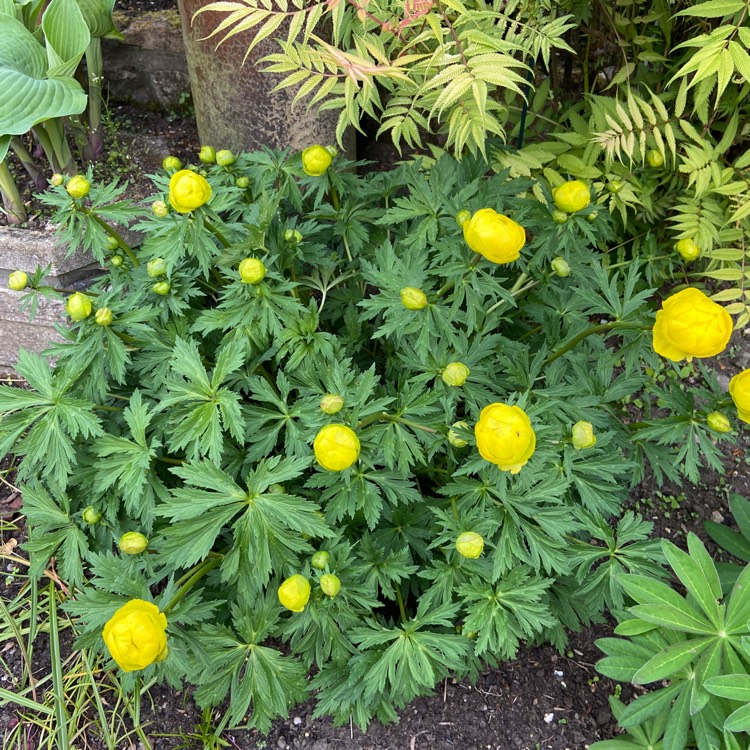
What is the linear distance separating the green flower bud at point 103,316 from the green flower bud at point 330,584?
0.68 meters

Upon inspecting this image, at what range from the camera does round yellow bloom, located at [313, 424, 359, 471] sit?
1.08m

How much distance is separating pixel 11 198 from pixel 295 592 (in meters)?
1.65

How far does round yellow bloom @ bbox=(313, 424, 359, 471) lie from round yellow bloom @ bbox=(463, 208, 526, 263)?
41 centimetres

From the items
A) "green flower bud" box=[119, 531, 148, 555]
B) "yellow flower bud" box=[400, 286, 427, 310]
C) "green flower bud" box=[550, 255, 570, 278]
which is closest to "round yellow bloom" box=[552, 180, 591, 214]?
"green flower bud" box=[550, 255, 570, 278]

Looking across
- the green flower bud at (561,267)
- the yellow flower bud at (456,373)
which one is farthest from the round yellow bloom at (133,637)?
the green flower bud at (561,267)

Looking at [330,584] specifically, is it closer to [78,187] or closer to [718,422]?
[718,422]

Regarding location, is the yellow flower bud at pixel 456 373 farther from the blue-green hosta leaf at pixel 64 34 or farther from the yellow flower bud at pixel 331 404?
the blue-green hosta leaf at pixel 64 34

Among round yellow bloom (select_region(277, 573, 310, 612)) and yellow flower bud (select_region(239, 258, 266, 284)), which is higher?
yellow flower bud (select_region(239, 258, 266, 284))

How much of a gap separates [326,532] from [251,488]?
0.17m

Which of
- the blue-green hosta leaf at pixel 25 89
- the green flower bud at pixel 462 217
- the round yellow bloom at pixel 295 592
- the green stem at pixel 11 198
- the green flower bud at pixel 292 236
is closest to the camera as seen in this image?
the round yellow bloom at pixel 295 592

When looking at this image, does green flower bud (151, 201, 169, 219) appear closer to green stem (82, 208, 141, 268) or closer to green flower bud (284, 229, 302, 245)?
green stem (82, 208, 141, 268)

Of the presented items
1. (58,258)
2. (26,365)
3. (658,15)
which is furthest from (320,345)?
(658,15)

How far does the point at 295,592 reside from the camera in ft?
3.80

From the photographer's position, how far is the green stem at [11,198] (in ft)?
6.59
